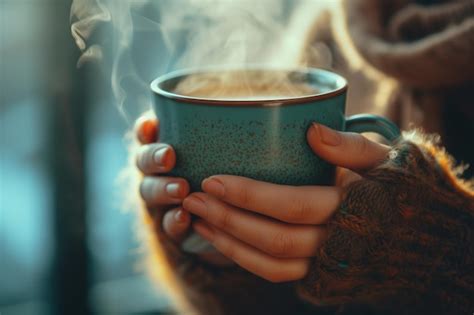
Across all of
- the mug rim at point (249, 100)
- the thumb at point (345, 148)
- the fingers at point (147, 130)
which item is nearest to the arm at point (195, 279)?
the fingers at point (147, 130)

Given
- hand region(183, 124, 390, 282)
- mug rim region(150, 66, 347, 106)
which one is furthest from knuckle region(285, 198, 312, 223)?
mug rim region(150, 66, 347, 106)

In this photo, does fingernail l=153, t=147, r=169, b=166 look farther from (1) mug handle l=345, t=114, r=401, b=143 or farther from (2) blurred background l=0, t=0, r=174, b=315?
(2) blurred background l=0, t=0, r=174, b=315

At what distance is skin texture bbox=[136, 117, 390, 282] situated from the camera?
0.57 meters

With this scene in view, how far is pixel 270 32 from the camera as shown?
43.2 inches

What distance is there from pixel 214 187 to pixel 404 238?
9.5 inches

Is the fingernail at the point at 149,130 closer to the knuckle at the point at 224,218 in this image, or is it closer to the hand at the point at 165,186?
the hand at the point at 165,186

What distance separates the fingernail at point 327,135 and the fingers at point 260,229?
0.11 m

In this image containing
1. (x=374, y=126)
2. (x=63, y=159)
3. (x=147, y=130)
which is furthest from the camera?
(x=63, y=159)

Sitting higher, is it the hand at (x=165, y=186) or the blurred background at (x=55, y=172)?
the hand at (x=165, y=186)

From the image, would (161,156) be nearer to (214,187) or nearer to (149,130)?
(214,187)

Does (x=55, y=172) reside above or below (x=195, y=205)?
below

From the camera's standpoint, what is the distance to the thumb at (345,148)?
1.85 feet

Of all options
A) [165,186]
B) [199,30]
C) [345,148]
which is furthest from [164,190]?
[199,30]

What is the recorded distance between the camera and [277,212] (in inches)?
23.1
